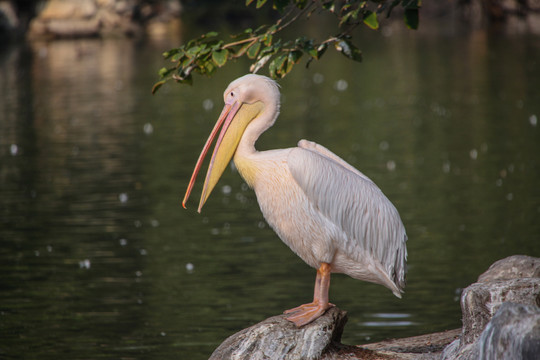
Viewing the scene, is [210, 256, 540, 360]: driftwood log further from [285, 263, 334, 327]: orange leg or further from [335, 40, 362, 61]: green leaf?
[335, 40, 362, 61]: green leaf

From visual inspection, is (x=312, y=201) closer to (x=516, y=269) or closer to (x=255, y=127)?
(x=255, y=127)

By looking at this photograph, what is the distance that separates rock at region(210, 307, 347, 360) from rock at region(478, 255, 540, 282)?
1.05m

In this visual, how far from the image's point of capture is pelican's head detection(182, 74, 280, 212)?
14.1ft

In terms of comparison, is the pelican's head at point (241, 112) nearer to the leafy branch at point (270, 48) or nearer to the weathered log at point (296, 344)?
the leafy branch at point (270, 48)

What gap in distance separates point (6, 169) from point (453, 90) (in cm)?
922

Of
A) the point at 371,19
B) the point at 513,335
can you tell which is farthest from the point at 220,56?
the point at 513,335

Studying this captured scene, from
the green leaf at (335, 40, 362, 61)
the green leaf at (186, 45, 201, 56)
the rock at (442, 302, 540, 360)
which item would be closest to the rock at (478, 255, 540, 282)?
the green leaf at (335, 40, 362, 61)

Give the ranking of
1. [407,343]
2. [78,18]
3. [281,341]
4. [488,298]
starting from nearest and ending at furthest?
[488,298] < [281,341] < [407,343] < [78,18]

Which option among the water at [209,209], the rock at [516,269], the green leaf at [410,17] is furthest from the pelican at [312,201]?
the water at [209,209]

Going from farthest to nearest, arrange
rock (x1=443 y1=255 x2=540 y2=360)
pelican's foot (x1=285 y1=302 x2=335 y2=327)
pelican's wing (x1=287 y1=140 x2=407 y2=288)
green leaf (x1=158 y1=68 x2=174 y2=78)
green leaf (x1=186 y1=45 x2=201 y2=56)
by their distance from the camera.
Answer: green leaf (x1=158 y1=68 x2=174 y2=78) → green leaf (x1=186 y1=45 x2=201 y2=56) → pelican's foot (x1=285 y1=302 x2=335 y2=327) → pelican's wing (x1=287 y1=140 x2=407 y2=288) → rock (x1=443 y1=255 x2=540 y2=360)

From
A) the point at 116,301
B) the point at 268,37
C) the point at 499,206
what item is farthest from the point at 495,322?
the point at 499,206

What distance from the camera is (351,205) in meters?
4.21

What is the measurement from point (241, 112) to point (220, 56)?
1.07 feet

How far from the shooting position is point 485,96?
16.4 m
